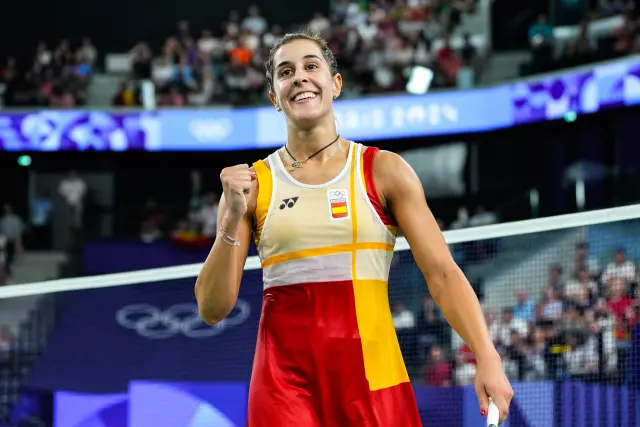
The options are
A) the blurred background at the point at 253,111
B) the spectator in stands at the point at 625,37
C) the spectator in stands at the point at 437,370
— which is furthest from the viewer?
the blurred background at the point at 253,111

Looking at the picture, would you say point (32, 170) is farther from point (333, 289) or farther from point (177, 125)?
point (333, 289)

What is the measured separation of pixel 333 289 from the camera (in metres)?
3.76

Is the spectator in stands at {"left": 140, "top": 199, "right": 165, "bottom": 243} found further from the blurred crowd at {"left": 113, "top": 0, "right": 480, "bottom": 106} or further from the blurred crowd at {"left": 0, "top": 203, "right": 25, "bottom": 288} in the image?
the blurred crowd at {"left": 113, "top": 0, "right": 480, "bottom": 106}

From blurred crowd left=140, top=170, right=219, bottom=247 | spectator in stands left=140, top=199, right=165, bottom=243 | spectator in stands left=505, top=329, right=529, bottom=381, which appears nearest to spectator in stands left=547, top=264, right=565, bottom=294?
spectator in stands left=505, top=329, right=529, bottom=381

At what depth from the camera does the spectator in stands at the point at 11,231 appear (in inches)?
800

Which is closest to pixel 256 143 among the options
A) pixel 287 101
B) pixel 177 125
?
pixel 177 125

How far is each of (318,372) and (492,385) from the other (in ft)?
1.97

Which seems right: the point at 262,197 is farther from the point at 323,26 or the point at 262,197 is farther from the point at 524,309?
the point at 323,26

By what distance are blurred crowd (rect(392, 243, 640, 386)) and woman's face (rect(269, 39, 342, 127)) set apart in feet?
9.73

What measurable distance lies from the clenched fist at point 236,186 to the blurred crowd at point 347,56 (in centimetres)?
1699

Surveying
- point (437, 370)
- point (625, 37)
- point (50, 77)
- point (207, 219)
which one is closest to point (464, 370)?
point (437, 370)

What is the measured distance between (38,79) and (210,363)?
1665 centimetres

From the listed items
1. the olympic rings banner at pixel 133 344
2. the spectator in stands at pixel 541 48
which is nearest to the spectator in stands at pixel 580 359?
the olympic rings banner at pixel 133 344

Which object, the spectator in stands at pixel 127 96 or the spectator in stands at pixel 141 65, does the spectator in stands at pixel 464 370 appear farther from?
the spectator in stands at pixel 141 65
